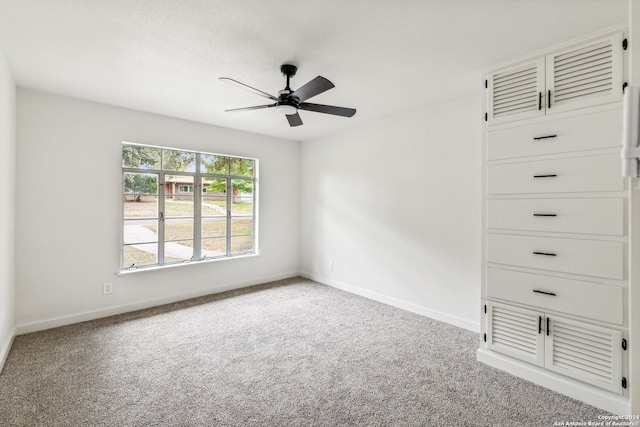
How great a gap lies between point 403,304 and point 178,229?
3.21m

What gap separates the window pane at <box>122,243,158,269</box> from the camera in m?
3.91

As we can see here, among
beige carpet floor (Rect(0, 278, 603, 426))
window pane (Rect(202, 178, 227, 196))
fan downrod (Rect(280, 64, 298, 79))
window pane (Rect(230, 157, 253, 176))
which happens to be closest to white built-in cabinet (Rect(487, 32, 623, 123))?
fan downrod (Rect(280, 64, 298, 79))

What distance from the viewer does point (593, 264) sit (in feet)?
6.98

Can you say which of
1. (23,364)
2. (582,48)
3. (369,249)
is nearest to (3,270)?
(23,364)

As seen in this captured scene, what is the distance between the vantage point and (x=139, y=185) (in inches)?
155

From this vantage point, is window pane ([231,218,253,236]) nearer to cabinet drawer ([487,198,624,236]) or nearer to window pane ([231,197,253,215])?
window pane ([231,197,253,215])

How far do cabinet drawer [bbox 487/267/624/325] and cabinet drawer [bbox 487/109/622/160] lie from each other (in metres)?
0.96

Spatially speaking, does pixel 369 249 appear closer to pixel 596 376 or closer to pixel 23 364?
pixel 596 376

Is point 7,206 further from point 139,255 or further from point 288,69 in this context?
point 288,69

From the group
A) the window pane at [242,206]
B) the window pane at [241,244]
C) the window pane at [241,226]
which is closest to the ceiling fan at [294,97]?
the window pane at [242,206]

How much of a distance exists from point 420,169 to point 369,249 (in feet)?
4.35

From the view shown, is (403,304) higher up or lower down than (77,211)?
lower down

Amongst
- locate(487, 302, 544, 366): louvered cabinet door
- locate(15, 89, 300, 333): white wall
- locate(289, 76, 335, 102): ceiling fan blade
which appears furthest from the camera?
locate(15, 89, 300, 333): white wall

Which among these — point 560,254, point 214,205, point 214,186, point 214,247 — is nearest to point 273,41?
point 560,254
